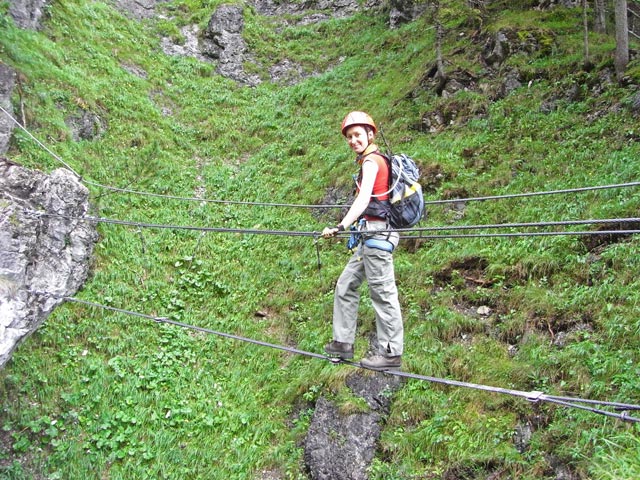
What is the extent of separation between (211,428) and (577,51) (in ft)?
41.1

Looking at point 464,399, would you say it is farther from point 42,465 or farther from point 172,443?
point 42,465

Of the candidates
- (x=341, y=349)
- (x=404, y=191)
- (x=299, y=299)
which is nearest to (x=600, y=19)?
(x=299, y=299)

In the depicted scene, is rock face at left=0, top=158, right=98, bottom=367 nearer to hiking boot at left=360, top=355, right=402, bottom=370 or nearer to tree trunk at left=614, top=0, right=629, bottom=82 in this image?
hiking boot at left=360, top=355, right=402, bottom=370

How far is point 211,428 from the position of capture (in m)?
8.04

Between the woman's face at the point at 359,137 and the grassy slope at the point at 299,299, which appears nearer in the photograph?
the woman's face at the point at 359,137

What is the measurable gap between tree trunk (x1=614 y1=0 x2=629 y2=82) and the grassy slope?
2.04 ft

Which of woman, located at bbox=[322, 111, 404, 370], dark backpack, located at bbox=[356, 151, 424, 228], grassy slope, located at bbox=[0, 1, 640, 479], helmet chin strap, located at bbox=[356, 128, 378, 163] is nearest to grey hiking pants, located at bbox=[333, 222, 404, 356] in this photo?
woman, located at bbox=[322, 111, 404, 370]

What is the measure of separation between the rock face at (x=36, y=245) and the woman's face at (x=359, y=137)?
466 cm

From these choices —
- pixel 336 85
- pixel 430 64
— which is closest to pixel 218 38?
pixel 336 85

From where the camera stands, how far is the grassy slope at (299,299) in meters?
6.45

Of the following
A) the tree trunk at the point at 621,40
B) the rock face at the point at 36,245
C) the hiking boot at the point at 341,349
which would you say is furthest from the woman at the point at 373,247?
the tree trunk at the point at 621,40

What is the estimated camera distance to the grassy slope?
6449mm

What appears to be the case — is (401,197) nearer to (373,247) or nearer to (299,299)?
(373,247)

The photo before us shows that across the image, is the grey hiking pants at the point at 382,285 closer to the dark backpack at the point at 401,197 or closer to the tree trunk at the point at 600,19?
the dark backpack at the point at 401,197
